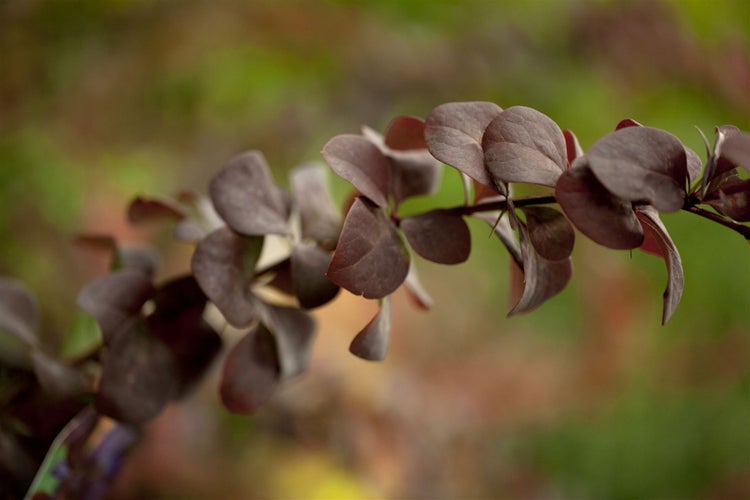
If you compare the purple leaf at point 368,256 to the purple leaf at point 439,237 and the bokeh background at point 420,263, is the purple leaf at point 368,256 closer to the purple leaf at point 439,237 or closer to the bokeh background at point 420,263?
the purple leaf at point 439,237

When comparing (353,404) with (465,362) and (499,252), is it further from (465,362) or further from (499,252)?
(499,252)

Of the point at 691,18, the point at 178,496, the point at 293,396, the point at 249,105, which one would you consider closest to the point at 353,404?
the point at 293,396

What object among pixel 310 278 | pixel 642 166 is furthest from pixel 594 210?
pixel 310 278

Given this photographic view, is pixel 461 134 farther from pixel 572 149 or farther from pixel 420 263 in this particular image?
pixel 420 263

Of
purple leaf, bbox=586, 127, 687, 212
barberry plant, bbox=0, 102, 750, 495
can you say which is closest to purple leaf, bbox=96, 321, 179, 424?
barberry plant, bbox=0, 102, 750, 495

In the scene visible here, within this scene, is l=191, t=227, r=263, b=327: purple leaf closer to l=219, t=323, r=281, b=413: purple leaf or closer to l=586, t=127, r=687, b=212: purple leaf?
l=219, t=323, r=281, b=413: purple leaf
